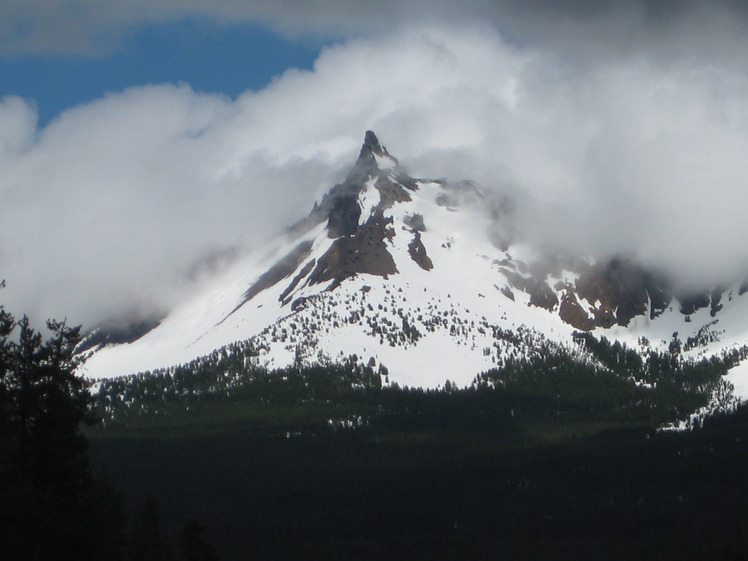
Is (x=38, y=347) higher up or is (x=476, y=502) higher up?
(x=38, y=347)

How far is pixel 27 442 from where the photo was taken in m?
40.3

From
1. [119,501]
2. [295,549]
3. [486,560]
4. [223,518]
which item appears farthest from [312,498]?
[119,501]

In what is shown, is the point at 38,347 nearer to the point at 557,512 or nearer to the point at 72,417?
the point at 72,417

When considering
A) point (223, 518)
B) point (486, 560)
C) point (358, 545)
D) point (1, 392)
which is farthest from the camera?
point (223, 518)

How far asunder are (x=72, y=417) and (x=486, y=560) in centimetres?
11554

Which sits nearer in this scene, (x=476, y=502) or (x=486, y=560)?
(x=486, y=560)

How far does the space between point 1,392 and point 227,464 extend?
163m

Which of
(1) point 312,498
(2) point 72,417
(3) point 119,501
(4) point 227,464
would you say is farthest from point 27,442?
(4) point 227,464

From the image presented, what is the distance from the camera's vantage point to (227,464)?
200 meters

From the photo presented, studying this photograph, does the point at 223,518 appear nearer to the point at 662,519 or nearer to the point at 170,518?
the point at 170,518

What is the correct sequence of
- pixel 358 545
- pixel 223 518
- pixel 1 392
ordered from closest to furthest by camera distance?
pixel 1 392 < pixel 358 545 < pixel 223 518

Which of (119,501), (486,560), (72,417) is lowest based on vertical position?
(486,560)

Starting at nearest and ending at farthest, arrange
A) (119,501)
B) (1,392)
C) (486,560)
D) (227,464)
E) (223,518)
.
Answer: (1,392), (119,501), (486,560), (223,518), (227,464)

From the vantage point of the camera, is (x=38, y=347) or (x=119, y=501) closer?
(x=38, y=347)
